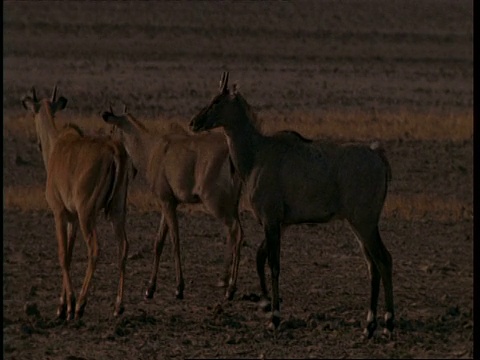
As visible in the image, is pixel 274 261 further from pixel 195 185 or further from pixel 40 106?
pixel 40 106

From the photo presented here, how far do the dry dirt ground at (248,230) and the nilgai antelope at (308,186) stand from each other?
Answer: 0.53 meters

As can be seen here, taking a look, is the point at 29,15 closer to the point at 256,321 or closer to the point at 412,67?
the point at 412,67

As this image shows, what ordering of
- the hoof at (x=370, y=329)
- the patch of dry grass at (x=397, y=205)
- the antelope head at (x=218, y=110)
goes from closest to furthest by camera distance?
the hoof at (x=370, y=329)
the antelope head at (x=218, y=110)
the patch of dry grass at (x=397, y=205)

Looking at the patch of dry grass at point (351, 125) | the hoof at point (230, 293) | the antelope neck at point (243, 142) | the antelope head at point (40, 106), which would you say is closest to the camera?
the antelope neck at point (243, 142)

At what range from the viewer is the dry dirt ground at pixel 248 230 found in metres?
12.2

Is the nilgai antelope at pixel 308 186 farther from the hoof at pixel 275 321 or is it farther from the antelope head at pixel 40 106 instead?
the antelope head at pixel 40 106

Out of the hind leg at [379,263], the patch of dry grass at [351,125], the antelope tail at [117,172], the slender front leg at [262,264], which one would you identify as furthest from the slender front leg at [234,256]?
the patch of dry grass at [351,125]

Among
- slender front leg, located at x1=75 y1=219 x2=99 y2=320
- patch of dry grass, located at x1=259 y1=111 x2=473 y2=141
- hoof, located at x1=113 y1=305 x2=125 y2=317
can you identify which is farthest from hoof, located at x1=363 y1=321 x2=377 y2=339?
patch of dry grass, located at x1=259 y1=111 x2=473 y2=141

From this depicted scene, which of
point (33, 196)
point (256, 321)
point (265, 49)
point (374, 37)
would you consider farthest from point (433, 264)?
point (374, 37)

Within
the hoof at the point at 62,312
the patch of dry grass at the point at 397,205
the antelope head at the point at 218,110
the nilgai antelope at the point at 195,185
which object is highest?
the antelope head at the point at 218,110

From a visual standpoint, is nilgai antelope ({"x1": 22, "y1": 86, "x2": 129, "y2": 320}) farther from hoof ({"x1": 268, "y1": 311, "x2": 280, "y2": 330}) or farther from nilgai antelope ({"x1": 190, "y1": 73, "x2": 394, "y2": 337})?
hoof ({"x1": 268, "y1": 311, "x2": 280, "y2": 330})

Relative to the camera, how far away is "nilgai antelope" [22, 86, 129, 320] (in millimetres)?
12805

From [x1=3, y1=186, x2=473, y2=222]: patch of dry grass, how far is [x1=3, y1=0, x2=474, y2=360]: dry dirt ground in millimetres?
87

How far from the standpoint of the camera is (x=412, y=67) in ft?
144
